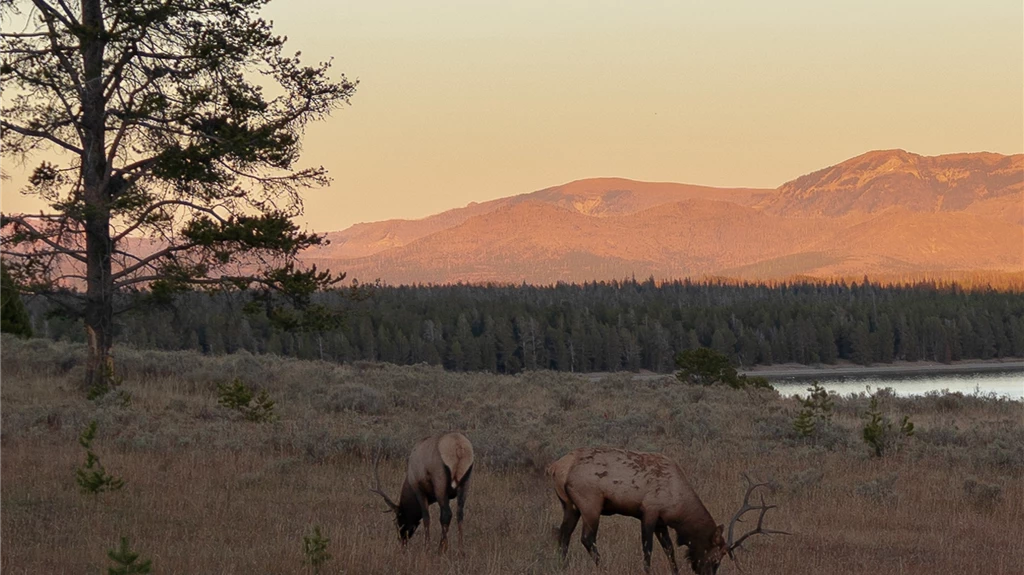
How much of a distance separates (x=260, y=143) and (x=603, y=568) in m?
12.8

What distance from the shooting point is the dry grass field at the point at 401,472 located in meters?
9.68

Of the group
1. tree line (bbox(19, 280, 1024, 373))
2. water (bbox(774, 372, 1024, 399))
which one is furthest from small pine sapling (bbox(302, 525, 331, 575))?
tree line (bbox(19, 280, 1024, 373))

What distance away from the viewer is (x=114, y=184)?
65.1 feet

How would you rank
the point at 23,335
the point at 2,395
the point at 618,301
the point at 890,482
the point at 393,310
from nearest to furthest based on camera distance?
the point at 890,482, the point at 2,395, the point at 23,335, the point at 393,310, the point at 618,301

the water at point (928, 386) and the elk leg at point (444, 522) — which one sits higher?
the elk leg at point (444, 522)

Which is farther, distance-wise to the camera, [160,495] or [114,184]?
[114,184]

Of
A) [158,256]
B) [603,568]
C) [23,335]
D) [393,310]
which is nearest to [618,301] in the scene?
[393,310]

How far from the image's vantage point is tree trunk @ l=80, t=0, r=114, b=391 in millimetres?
19219

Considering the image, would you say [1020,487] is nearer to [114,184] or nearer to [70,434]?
[70,434]

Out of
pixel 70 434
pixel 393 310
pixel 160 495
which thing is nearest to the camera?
pixel 160 495

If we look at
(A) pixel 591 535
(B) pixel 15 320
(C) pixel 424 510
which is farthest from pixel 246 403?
(B) pixel 15 320

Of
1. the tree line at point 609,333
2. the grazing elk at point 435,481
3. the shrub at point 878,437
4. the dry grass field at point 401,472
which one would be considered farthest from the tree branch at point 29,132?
the tree line at point 609,333

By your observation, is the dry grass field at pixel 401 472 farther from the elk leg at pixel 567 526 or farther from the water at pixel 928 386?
the water at pixel 928 386

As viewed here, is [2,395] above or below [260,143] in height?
below
